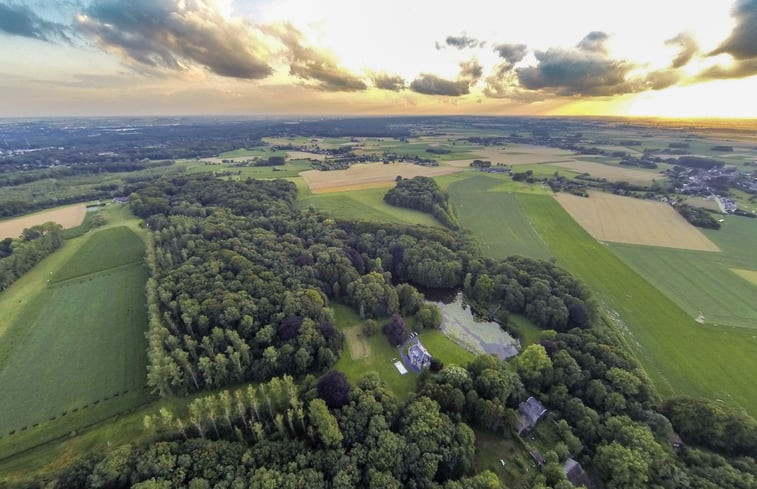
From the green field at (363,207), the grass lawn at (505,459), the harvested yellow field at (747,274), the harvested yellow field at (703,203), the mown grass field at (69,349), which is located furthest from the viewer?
the harvested yellow field at (703,203)

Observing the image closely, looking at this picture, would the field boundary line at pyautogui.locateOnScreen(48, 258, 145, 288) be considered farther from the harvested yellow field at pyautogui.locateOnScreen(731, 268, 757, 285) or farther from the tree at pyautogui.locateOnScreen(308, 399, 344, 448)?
the harvested yellow field at pyautogui.locateOnScreen(731, 268, 757, 285)

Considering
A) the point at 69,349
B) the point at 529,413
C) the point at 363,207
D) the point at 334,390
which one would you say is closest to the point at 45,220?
the point at 69,349

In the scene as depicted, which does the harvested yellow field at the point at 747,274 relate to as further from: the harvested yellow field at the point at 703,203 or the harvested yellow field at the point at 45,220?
the harvested yellow field at the point at 45,220

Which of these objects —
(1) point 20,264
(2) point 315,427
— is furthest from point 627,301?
(1) point 20,264

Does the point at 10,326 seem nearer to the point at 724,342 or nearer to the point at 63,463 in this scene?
the point at 63,463

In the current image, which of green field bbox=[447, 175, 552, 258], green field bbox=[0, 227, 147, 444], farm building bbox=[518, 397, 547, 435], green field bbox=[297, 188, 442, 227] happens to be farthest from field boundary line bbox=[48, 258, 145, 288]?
green field bbox=[447, 175, 552, 258]

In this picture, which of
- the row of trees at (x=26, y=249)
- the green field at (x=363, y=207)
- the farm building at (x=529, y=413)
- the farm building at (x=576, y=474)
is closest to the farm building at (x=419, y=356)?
the farm building at (x=529, y=413)
